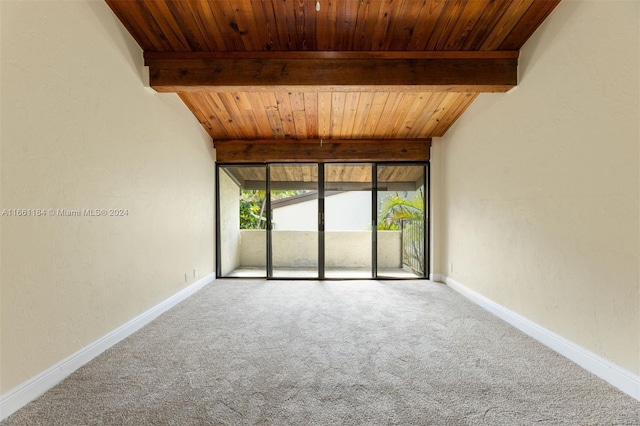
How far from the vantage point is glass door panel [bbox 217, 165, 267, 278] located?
4.60 metres

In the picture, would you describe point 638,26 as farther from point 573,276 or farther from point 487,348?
point 487,348

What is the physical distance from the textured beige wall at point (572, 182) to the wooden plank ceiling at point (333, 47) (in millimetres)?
346

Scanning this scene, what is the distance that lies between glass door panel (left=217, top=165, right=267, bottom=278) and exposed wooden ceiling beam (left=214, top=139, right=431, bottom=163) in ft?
1.05

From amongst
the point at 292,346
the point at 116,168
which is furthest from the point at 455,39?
the point at 116,168

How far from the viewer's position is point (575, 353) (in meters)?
1.92

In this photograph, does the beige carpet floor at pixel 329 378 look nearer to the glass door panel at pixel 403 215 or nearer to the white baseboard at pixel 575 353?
the white baseboard at pixel 575 353

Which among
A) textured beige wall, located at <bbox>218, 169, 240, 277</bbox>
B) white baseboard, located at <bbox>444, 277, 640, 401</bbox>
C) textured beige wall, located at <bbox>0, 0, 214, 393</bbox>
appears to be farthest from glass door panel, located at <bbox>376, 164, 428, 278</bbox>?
textured beige wall, located at <bbox>0, 0, 214, 393</bbox>

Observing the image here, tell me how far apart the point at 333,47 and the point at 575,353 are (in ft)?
10.1

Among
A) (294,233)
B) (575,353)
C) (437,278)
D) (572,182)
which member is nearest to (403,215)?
(437,278)

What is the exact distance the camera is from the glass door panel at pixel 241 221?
4598mm

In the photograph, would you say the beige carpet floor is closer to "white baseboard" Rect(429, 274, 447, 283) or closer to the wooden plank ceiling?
"white baseboard" Rect(429, 274, 447, 283)

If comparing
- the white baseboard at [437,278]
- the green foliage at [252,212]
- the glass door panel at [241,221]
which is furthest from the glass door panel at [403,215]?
the green foliage at [252,212]

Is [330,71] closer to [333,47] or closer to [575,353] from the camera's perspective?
[333,47]

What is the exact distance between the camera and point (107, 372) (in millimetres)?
1789
